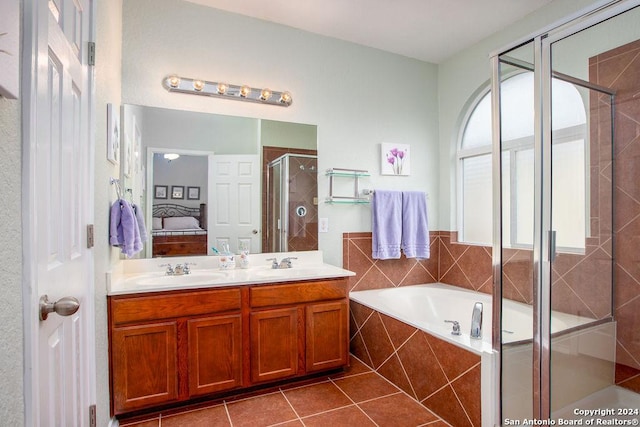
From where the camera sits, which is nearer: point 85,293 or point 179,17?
point 85,293

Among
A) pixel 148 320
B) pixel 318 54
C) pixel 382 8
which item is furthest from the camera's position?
pixel 318 54

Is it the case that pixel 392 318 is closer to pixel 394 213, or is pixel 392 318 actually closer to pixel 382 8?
pixel 394 213

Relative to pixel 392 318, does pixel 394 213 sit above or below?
above

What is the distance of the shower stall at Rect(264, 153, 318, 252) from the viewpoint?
293cm

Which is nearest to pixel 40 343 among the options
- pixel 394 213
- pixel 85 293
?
pixel 85 293

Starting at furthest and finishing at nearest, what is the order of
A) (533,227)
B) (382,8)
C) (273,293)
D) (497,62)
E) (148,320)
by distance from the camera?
(382,8) < (273,293) < (148,320) < (497,62) < (533,227)

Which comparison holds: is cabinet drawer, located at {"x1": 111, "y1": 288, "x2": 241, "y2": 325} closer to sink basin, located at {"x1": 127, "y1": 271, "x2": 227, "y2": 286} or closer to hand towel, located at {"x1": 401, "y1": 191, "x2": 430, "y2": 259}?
sink basin, located at {"x1": 127, "y1": 271, "x2": 227, "y2": 286}

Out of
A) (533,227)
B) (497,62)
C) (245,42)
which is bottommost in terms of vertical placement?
(533,227)

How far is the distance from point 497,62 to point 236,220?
205cm

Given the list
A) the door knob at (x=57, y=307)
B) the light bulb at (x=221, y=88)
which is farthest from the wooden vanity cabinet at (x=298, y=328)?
the light bulb at (x=221, y=88)

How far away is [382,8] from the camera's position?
2.76 m

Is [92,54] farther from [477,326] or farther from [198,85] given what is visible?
[477,326]

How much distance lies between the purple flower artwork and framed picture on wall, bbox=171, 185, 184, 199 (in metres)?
1.84

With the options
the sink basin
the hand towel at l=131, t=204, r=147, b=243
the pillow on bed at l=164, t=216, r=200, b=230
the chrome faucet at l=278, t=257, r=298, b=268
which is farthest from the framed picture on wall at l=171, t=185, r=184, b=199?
the chrome faucet at l=278, t=257, r=298, b=268
